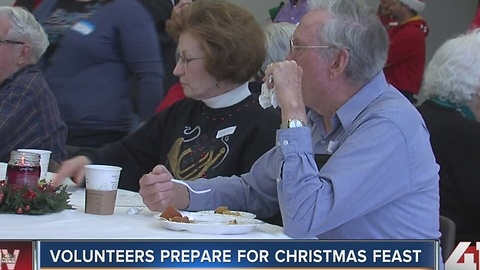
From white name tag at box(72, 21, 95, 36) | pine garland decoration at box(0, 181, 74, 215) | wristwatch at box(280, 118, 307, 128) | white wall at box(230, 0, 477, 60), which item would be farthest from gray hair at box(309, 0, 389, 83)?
→ white wall at box(230, 0, 477, 60)

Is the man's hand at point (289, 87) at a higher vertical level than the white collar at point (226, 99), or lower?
higher

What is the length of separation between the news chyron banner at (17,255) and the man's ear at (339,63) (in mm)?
936

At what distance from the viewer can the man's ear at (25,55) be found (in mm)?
3746

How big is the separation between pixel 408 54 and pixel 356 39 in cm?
371

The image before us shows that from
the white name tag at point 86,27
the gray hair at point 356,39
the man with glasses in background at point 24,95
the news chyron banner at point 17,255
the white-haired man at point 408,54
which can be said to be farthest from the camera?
the white-haired man at point 408,54

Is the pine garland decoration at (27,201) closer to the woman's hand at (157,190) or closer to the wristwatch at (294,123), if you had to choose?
the woman's hand at (157,190)

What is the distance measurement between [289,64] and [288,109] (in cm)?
13

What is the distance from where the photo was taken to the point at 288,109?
2.26 m

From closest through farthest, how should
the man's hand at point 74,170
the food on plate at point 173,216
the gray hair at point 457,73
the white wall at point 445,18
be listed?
the food on plate at point 173,216, the man's hand at point 74,170, the gray hair at point 457,73, the white wall at point 445,18

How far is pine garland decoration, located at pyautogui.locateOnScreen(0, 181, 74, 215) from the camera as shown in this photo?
2.25 metres

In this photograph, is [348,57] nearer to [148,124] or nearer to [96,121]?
[148,124]

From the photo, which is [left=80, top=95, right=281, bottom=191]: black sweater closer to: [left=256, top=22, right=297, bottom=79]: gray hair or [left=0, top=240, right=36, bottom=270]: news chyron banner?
[left=256, top=22, right=297, bottom=79]: gray hair

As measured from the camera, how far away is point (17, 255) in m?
1.79

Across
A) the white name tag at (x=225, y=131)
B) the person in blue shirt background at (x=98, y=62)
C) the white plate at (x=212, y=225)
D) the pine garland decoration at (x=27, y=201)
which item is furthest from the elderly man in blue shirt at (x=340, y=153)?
the person in blue shirt background at (x=98, y=62)
